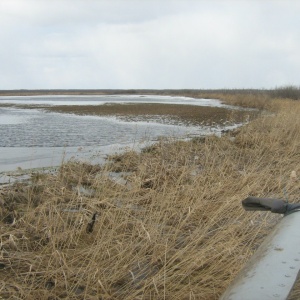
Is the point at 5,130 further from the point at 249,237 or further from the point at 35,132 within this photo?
the point at 249,237

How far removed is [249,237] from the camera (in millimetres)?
4594

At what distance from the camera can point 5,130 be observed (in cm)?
1906

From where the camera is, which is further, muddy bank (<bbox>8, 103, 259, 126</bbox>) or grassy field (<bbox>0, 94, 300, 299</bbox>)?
muddy bank (<bbox>8, 103, 259, 126</bbox>)

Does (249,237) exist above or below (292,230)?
below

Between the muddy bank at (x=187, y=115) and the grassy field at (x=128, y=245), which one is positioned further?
the muddy bank at (x=187, y=115)

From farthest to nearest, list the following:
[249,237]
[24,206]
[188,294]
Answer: [24,206] < [249,237] < [188,294]

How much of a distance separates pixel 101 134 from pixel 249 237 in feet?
46.2

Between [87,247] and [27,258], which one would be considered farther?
[87,247]

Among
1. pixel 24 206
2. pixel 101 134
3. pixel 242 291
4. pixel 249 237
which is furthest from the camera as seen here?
pixel 101 134

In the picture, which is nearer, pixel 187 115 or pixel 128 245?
pixel 128 245

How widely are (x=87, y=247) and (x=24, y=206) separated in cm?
220

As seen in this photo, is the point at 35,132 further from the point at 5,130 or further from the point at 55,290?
the point at 55,290

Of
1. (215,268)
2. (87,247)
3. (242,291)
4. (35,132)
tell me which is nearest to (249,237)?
(215,268)

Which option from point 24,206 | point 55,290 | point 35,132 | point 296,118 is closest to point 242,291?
point 55,290
